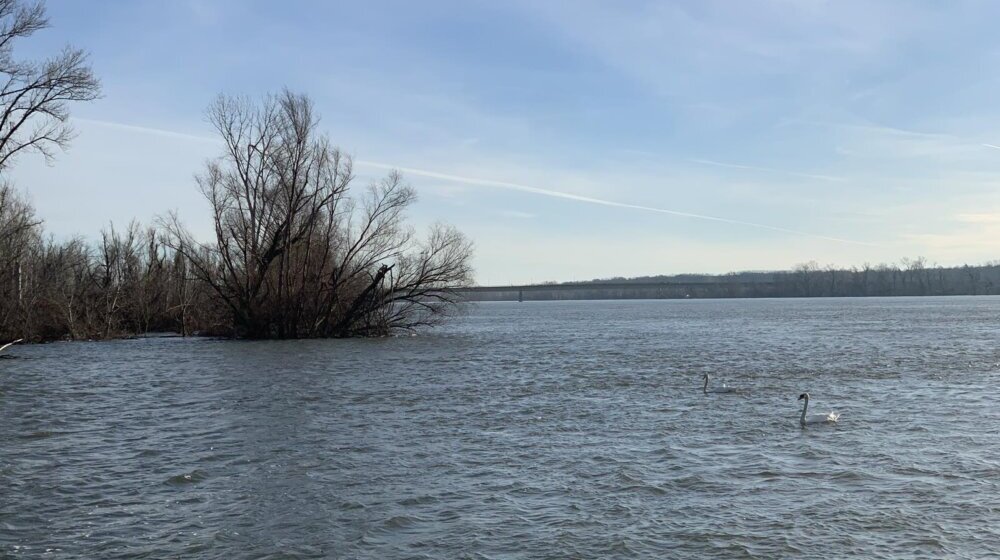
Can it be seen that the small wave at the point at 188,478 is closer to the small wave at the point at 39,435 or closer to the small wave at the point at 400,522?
the small wave at the point at 400,522

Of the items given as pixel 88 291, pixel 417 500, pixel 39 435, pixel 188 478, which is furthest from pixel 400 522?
pixel 88 291

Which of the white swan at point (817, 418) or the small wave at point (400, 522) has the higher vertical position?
the white swan at point (817, 418)

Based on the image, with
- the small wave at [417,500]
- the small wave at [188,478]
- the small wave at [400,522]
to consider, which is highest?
the small wave at [188,478]

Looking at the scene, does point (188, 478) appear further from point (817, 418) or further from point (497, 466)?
point (817, 418)

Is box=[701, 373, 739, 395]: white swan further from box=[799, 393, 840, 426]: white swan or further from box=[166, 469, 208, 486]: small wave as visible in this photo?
box=[166, 469, 208, 486]: small wave

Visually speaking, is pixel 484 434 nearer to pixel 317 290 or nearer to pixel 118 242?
pixel 317 290

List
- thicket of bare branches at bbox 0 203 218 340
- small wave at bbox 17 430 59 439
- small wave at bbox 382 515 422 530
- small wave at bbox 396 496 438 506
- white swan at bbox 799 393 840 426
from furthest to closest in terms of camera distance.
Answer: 1. thicket of bare branches at bbox 0 203 218 340
2. white swan at bbox 799 393 840 426
3. small wave at bbox 17 430 59 439
4. small wave at bbox 396 496 438 506
5. small wave at bbox 382 515 422 530

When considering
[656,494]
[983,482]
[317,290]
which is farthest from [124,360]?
[983,482]

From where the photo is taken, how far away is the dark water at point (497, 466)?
949 centimetres

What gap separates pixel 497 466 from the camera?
43.5ft

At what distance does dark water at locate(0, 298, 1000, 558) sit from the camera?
31.1ft

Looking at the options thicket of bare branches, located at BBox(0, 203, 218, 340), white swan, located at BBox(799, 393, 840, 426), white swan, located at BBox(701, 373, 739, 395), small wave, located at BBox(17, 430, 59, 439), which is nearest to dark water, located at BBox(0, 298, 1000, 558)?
small wave, located at BBox(17, 430, 59, 439)

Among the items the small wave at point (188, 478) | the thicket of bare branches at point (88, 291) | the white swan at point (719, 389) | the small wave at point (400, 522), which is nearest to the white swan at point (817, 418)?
the white swan at point (719, 389)

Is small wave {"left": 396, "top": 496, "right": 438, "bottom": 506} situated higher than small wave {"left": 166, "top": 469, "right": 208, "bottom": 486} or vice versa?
small wave {"left": 166, "top": 469, "right": 208, "bottom": 486}
